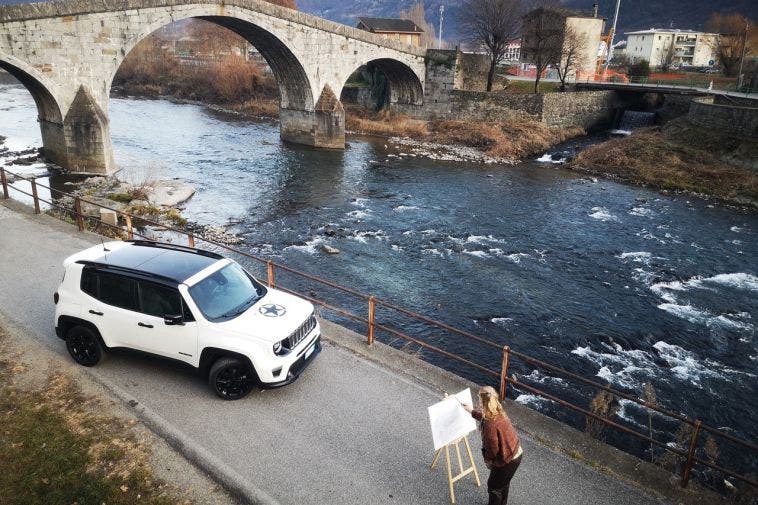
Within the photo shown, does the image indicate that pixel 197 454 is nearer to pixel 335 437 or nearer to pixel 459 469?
pixel 335 437

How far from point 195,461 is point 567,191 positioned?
88.6ft

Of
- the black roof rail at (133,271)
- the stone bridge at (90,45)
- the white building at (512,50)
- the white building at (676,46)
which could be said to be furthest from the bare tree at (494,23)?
the white building at (676,46)

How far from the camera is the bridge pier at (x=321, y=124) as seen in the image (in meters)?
40.5

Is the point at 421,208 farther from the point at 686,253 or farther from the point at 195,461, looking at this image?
the point at 195,461

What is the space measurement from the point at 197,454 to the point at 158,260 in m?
3.23

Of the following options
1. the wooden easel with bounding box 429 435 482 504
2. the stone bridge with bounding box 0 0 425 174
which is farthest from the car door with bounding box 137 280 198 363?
the stone bridge with bounding box 0 0 425 174

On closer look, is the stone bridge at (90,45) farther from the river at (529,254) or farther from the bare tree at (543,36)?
the bare tree at (543,36)

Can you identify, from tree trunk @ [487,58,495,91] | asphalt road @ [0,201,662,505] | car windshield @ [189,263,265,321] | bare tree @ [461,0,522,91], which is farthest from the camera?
tree trunk @ [487,58,495,91]

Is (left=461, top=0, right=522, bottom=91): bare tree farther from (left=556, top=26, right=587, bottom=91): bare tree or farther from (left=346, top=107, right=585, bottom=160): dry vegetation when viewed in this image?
(left=346, top=107, right=585, bottom=160): dry vegetation

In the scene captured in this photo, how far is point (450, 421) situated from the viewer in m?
6.38

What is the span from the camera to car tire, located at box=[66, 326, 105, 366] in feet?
28.3

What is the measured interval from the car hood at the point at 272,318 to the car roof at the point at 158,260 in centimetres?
105

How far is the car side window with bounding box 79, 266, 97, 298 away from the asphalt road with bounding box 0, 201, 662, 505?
107 centimetres

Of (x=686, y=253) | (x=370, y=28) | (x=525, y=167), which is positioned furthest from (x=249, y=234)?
(x=370, y=28)
